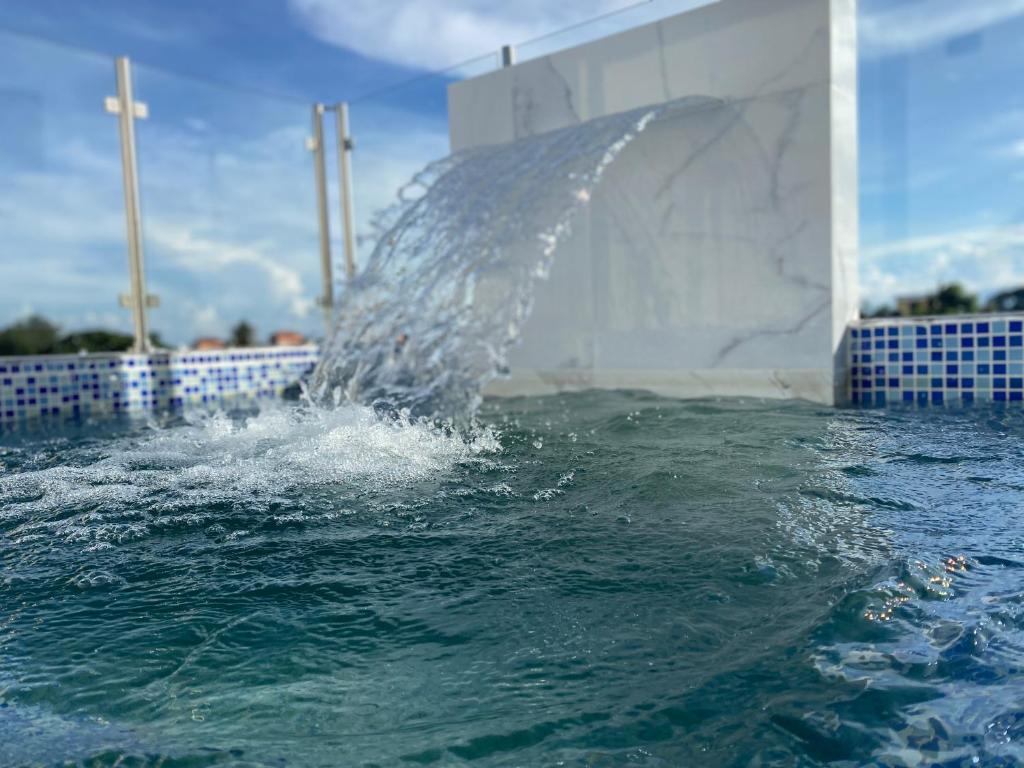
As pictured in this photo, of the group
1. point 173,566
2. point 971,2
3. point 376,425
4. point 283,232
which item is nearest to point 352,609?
point 173,566

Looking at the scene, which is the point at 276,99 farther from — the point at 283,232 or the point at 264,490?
the point at 264,490

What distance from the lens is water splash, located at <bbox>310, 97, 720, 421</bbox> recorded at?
390 cm

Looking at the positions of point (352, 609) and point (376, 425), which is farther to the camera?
point (376, 425)

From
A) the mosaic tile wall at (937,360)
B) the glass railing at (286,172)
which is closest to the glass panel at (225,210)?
the glass railing at (286,172)

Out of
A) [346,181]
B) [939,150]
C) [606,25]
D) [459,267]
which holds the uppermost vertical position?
[606,25]

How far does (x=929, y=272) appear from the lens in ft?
13.0

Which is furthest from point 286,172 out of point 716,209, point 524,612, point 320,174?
point 524,612

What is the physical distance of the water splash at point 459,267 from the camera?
3902mm

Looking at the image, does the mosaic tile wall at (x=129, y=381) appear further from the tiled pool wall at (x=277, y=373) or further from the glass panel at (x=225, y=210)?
the glass panel at (x=225, y=210)

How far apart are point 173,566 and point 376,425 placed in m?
1.44

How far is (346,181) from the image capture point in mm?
6547

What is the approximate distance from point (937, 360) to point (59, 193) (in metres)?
5.24

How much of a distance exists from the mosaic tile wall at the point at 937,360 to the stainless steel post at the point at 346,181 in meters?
4.20

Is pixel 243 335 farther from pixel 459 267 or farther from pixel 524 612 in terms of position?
pixel 524 612
